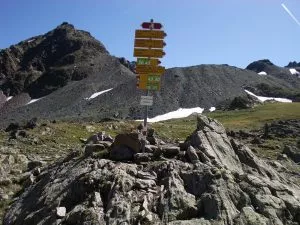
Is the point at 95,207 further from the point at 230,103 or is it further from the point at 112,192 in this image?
the point at 230,103

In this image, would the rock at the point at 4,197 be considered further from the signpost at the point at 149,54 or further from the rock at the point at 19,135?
the rock at the point at 19,135

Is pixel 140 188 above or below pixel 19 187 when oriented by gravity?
above

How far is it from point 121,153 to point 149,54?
21.7 ft

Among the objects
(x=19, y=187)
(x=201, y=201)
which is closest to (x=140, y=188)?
(x=201, y=201)

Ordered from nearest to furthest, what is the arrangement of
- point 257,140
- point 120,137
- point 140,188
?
point 140,188 < point 120,137 < point 257,140

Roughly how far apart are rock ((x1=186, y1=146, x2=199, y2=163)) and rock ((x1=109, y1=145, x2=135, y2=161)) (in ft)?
10.3

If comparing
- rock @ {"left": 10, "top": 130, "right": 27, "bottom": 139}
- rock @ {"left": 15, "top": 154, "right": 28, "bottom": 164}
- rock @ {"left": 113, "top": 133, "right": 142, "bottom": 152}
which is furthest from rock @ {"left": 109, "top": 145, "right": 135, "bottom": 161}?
rock @ {"left": 10, "top": 130, "right": 27, "bottom": 139}

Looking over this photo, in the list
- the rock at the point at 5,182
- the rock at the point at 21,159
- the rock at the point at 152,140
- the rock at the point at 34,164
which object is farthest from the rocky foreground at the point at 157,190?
the rock at the point at 21,159

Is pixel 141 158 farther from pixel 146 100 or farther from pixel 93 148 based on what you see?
pixel 93 148

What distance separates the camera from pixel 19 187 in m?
32.2

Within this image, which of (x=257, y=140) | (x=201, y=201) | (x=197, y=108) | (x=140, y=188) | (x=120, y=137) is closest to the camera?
(x=201, y=201)

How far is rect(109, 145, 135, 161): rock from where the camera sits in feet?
84.4

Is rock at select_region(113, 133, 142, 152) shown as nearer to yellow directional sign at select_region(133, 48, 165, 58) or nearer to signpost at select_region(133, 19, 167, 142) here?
signpost at select_region(133, 19, 167, 142)

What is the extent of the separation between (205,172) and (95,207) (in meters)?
5.68
